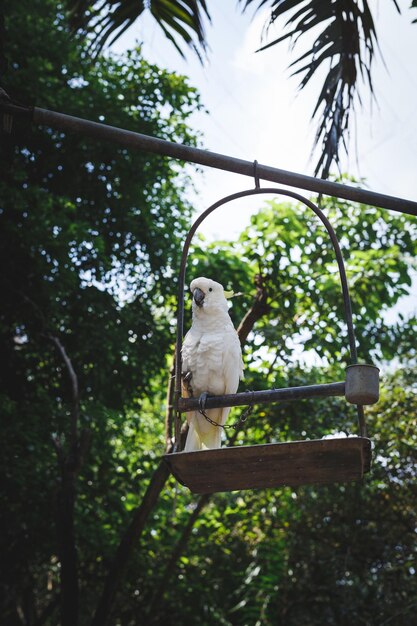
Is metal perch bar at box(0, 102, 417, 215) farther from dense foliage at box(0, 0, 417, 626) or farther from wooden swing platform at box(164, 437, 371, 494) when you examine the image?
dense foliage at box(0, 0, 417, 626)

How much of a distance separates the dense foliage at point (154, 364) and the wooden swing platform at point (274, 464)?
3318mm

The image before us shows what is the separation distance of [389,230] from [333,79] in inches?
156

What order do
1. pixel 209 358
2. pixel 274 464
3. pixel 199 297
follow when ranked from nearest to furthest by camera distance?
pixel 274 464
pixel 209 358
pixel 199 297

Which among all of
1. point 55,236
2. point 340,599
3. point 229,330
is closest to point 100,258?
point 55,236

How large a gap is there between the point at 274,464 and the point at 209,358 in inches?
52.3

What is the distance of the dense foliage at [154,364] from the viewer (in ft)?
19.4

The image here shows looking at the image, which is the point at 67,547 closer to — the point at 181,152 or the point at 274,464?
the point at 274,464

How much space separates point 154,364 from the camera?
6.64m

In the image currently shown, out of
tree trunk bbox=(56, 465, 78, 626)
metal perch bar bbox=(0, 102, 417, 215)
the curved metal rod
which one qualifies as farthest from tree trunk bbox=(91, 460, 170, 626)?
metal perch bar bbox=(0, 102, 417, 215)

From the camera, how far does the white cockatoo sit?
3.37 meters

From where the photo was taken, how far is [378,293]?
6141 mm

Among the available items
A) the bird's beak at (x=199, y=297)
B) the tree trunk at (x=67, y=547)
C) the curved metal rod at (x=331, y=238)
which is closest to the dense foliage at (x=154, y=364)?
the tree trunk at (x=67, y=547)

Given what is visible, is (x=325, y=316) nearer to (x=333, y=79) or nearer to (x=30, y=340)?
(x=30, y=340)

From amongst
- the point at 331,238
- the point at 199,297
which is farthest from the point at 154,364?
the point at 331,238
